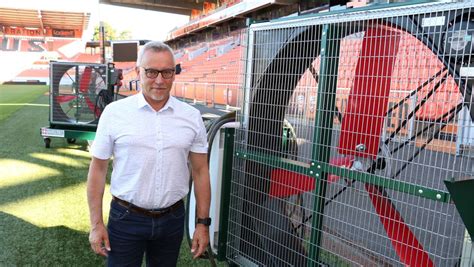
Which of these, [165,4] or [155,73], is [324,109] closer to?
[155,73]

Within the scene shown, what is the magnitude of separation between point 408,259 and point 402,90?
83cm

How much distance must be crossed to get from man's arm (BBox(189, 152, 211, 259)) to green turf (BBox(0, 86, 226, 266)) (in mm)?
1128

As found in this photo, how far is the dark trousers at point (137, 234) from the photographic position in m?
1.98

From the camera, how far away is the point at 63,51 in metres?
43.4

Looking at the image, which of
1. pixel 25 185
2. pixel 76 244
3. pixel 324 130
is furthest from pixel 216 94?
pixel 324 130

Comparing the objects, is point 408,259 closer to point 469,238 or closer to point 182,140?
point 469,238

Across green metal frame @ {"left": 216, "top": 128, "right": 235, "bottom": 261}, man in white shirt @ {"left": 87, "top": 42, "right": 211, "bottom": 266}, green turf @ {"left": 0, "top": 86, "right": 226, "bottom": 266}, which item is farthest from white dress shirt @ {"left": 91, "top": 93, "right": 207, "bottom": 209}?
green turf @ {"left": 0, "top": 86, "right": 226, "bottom": 266}

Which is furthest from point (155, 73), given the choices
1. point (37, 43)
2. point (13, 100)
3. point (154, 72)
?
point (37, 43)

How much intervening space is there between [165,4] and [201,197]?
30.0m

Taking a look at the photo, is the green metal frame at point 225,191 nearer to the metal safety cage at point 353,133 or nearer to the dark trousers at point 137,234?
the metal safety cage at point 353,133

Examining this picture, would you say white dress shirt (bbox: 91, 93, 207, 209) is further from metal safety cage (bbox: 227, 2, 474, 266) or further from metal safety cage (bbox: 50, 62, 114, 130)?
metal safety cage (bbox: 50, 62, 114, 130)

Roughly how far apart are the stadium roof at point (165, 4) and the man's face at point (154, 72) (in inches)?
1056

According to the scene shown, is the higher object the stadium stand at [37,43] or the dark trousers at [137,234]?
the stadium stand at [37,43]

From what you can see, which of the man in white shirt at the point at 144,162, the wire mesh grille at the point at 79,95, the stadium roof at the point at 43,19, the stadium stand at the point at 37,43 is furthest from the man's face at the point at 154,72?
the stadium stand at the point at 37,43
